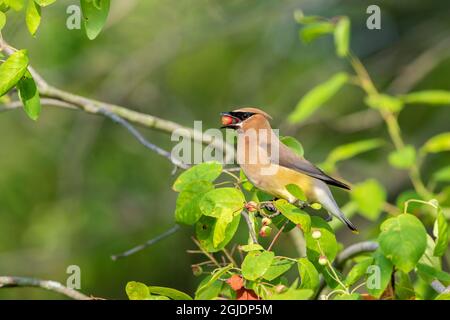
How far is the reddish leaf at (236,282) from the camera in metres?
A: 3.36

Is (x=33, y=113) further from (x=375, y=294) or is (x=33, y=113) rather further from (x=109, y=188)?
(x=109, y=188)

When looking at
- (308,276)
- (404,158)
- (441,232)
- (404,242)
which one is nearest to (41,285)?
(308,276)

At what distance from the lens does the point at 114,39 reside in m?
10.9

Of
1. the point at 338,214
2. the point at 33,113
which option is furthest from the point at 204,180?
the point at 338,214

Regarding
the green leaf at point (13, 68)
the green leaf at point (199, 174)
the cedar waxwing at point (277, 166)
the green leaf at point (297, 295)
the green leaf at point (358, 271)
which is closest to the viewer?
the green leaf at point (297, 295)

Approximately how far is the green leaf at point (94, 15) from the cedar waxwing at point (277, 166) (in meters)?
1.09

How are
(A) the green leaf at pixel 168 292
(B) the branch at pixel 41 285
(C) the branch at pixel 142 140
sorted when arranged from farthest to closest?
1. (C) the branch at pixel 142 140
2. (B) the branch at pixel 41 285
3. (A) the green leaf at pixel 168 292

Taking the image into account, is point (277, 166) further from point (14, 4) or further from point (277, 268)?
point (14, 4)

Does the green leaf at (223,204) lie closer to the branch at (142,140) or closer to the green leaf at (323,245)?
the green leaf at (323,245)

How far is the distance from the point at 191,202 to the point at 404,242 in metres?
0.92

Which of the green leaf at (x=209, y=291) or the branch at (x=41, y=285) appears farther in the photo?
the branch at (x=41, y=285)

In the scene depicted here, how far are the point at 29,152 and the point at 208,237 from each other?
24.8ft

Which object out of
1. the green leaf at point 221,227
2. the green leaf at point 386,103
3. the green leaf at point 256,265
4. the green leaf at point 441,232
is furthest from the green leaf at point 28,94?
the green leaf at point 386,103

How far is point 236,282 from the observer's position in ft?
11.0
